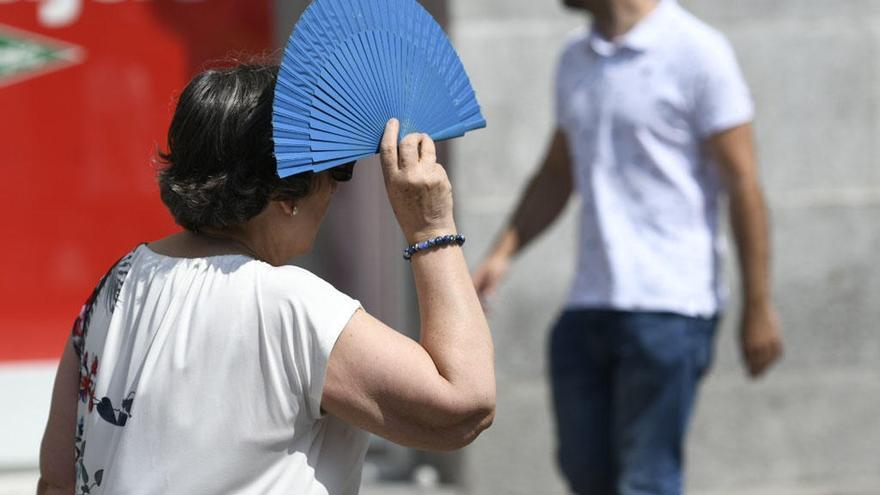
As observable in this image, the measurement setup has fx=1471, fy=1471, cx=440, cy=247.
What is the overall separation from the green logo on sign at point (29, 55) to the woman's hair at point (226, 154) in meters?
3.56

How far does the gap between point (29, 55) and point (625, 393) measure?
2.83 meters

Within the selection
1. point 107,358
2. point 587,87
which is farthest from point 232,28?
point 107,358

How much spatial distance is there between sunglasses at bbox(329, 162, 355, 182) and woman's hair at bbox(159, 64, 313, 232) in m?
0.05

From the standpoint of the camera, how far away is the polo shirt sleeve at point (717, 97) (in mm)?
3895

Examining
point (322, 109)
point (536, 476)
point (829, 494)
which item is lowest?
point (829, 494)

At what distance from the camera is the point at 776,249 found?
18.9 feet

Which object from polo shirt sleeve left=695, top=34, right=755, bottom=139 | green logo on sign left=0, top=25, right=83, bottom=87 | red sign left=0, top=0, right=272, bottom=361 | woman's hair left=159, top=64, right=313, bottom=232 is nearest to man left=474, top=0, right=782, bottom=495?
polo shirt sleeve left=695, top=34, right=755, bottom=139

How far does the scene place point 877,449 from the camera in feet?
19.4

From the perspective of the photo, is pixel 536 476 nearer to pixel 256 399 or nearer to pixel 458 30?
pixel 458 30

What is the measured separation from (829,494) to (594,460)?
7.14 ft

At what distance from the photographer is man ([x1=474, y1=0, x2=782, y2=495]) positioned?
3916mm

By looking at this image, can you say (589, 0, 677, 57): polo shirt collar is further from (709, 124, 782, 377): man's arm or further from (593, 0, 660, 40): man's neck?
(709, 124, 782, 377): man's arm

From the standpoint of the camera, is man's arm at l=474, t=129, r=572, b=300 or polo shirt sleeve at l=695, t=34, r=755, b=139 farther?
man's arm at l=474, t=129, r=572, b=300

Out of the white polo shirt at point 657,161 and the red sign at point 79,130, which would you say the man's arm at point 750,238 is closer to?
the white polo shirt at point 657,161
